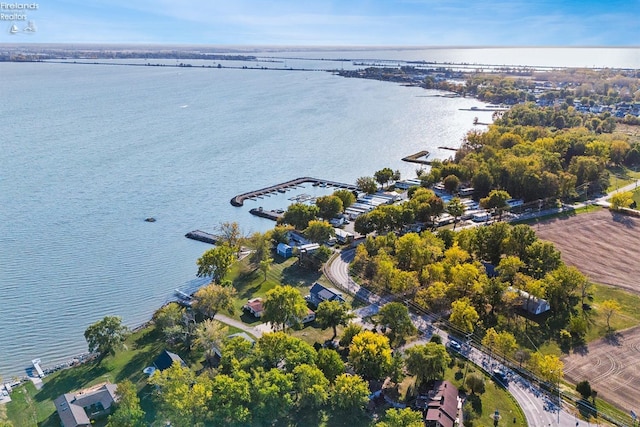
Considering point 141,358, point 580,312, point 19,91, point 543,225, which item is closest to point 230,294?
point 141,358

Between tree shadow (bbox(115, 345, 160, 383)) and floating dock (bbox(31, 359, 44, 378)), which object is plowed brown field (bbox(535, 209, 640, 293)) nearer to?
tree shadow (bbox(115, 345, 160, 383))

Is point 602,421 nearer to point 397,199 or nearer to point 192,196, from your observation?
point 397,199

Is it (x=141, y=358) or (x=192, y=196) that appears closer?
(x=141, y=358)

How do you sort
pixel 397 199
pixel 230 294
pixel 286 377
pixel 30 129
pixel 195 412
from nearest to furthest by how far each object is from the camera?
pixel 195 412 → pixel 286 377 → pixel 230 294 → pixel 397 199 → pixel 30 129

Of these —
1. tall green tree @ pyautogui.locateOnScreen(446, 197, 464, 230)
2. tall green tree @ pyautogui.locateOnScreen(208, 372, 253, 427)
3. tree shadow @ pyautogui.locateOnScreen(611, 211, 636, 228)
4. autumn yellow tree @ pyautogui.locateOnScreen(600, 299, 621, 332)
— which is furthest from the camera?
tree shadow @ pyautogui.locateOnScreen(611, 211, 636, 228)

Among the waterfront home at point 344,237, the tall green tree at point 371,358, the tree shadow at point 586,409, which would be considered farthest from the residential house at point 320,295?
the tree shadow at point 586,409

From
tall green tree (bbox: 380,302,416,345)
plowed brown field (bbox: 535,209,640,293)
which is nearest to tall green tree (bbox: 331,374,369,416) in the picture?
tall green tree (bbox: 380,302,416,345)

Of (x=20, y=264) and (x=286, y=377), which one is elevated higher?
(x=286, y=377)
